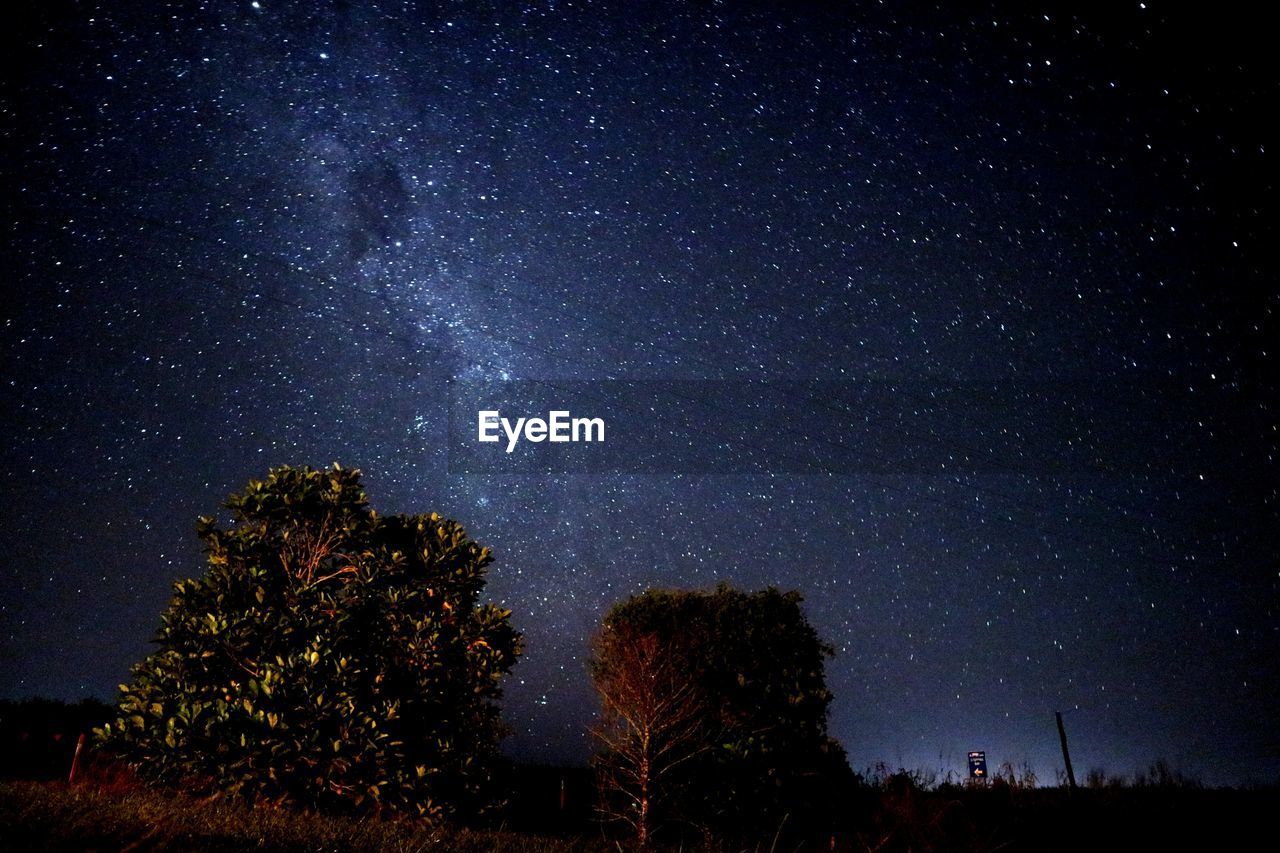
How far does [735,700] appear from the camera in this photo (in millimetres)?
16719

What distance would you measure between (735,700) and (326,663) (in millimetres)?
10597

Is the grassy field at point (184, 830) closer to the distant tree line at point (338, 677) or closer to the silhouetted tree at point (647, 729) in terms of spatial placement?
the distant tree line at point (338, 677)

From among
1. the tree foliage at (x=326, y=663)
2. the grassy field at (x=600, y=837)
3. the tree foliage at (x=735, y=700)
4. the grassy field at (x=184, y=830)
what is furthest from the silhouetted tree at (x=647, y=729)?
the grassy field at (x=184, y=830)

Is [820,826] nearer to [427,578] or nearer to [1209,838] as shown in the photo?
[1209,838]

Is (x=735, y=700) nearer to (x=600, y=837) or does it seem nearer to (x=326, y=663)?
(x=600, y=837)

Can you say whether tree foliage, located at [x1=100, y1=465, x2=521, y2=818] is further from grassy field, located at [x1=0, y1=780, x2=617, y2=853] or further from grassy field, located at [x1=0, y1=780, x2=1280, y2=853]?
grassy field, located at [x1=0, y1=780, x2=617, y2=853]

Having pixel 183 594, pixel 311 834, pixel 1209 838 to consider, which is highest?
pixel 183 594

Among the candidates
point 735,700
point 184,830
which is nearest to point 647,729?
point 735,700

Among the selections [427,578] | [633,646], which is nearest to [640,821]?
[633,646]

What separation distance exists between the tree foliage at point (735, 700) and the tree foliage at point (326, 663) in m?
5.66

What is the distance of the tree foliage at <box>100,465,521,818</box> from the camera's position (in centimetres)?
881

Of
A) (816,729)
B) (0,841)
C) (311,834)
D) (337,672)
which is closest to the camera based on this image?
(0,841)

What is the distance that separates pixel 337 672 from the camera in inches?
369

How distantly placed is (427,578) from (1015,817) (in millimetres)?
8578
